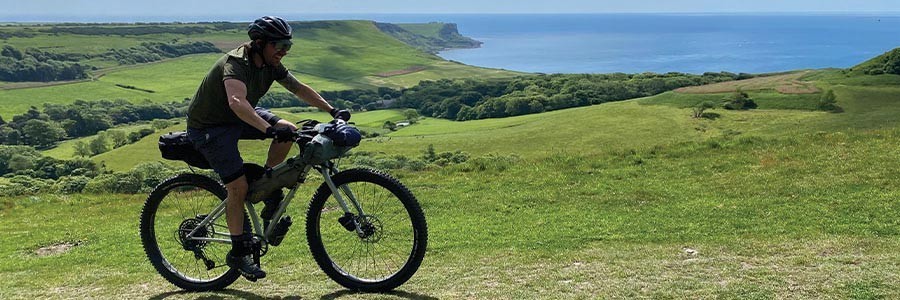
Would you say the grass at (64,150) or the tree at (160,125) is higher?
the tree at (160,125)

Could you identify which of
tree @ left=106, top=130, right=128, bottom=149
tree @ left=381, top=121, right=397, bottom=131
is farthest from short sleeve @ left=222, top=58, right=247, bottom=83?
tree @ left=106, top=130, right=128, bottom=149

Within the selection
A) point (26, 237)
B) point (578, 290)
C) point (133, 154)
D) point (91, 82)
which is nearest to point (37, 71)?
point (91, 82)

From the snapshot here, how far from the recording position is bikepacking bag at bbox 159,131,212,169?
20.7 feet

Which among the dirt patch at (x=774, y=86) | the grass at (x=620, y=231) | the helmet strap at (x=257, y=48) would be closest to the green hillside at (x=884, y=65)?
the dirt patch at (x=774, y=86)

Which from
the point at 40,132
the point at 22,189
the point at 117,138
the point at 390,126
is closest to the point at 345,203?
the point at 22,189

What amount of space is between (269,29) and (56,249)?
29.7ft

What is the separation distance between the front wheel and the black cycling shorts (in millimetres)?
833

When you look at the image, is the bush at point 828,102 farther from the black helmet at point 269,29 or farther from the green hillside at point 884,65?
the black helmet at point 269,29

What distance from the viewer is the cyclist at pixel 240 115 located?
18.6 ft

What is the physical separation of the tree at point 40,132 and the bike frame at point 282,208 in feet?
425

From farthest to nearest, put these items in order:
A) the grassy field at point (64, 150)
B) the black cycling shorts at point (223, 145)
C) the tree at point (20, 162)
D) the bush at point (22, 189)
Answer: the grassy field at point (64, 150)
the tree at point (20, 162)
the bush at point (22, 189)
the black cycling shorts at point (223, 145)

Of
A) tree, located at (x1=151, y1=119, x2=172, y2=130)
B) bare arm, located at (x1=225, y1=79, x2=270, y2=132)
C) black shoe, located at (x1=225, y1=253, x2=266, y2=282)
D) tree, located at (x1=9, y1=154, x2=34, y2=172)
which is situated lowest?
tree, located at (x1=9, y1=154, x2=34, y2=172)

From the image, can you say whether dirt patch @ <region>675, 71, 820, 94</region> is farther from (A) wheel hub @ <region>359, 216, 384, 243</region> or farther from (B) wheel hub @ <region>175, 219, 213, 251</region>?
(B) wheel hub @ <region>175, 219, 213, 251</region>

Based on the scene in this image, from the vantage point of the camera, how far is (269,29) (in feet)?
18.8
